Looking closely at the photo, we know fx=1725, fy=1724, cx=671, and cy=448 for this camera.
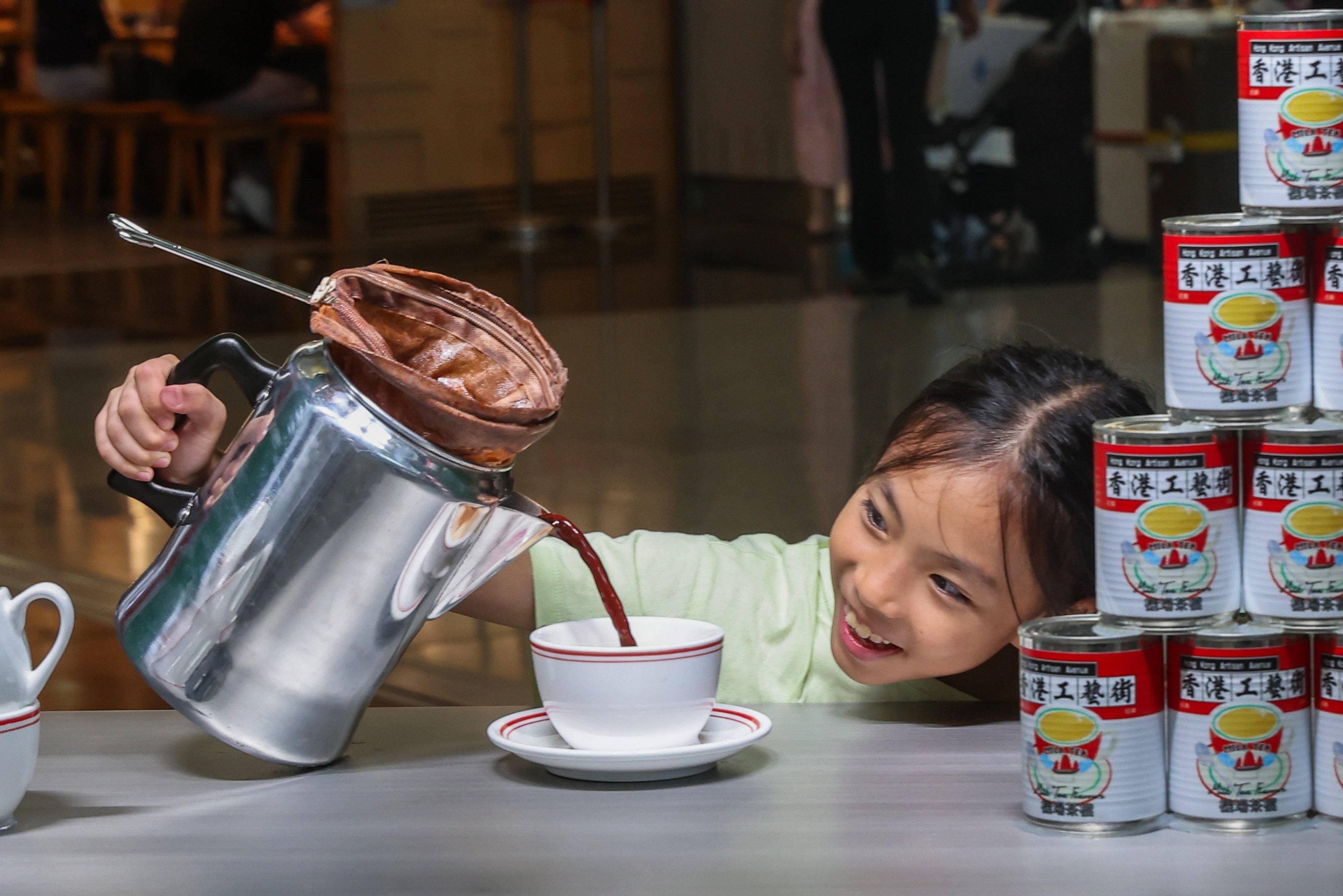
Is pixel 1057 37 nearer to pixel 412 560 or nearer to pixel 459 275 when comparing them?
pixel 459 275

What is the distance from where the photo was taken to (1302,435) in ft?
2.24

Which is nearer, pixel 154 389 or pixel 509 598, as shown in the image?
pixel 154 389

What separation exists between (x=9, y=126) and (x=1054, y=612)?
8.17 metres

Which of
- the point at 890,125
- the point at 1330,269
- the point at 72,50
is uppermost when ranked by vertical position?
the point at 72,50

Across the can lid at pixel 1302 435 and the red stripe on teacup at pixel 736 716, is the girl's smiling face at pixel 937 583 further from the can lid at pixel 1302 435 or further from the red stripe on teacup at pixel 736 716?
the can lid at pixel 1302 435

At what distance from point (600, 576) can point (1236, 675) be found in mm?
297

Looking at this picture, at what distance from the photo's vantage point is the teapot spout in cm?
77

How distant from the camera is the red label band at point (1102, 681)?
2.21 feet

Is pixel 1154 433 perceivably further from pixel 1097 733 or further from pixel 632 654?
pixel 632 654

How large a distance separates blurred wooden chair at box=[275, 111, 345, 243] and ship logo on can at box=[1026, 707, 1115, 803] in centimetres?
598

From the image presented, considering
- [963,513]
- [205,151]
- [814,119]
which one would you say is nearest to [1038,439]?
[963,513]

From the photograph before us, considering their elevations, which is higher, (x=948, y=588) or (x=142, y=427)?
(x=142, y=427)

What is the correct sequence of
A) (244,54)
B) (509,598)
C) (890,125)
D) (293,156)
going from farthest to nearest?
(293,156), (244,54), (890,125), (509,598)

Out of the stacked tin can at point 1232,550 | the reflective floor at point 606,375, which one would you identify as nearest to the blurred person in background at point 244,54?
the reflective floor at point 606,375
